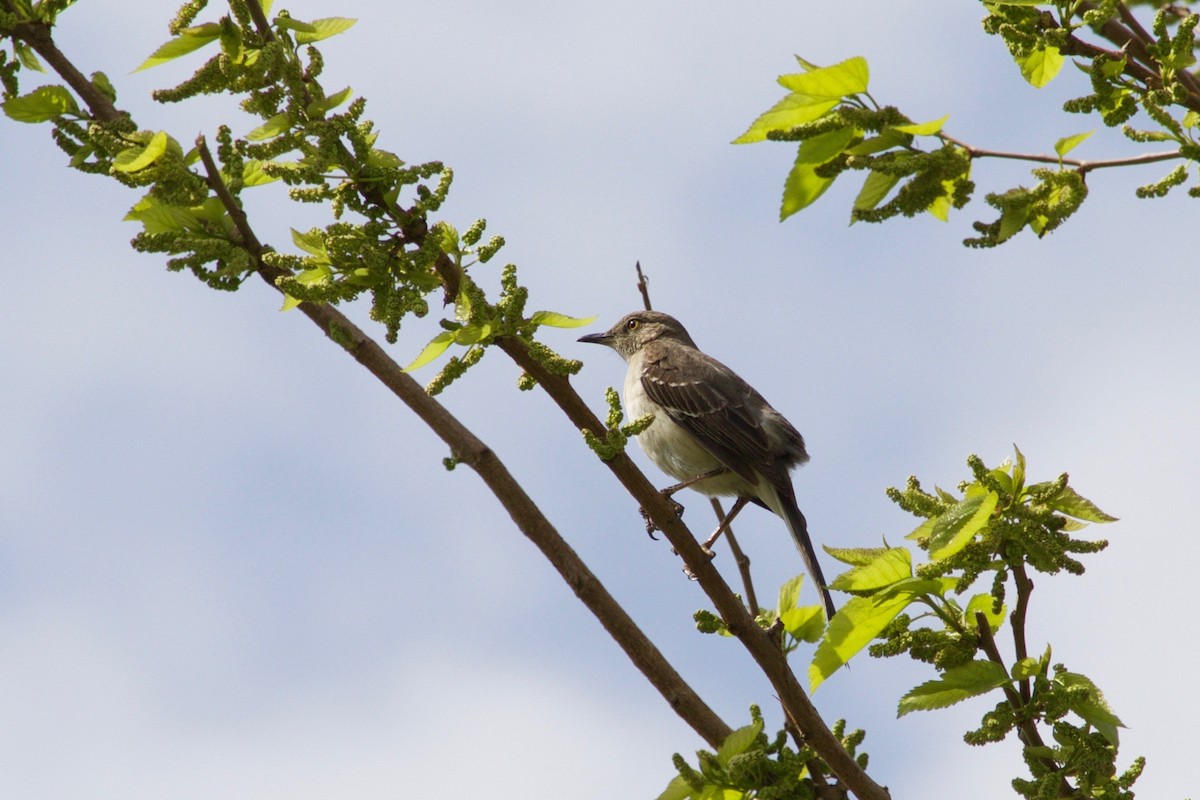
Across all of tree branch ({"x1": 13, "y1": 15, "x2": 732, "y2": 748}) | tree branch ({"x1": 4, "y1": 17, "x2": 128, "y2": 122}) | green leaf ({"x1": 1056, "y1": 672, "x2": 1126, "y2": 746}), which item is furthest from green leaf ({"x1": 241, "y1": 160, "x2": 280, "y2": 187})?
green leaf ({"x1": 1056, "y1": 672, "x2": 1126, "y2": 746})

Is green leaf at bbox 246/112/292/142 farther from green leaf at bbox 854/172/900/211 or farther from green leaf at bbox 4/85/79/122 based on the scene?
green leaf at bbox 854/172/900/211

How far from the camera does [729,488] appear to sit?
9.58 m

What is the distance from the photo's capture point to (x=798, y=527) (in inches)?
353

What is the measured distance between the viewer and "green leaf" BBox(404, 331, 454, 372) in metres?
3.46

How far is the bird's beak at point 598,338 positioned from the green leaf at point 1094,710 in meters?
8.61

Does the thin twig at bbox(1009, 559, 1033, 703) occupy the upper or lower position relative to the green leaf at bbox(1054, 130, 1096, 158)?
lower

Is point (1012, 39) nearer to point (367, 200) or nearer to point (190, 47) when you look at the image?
point (367, 200)

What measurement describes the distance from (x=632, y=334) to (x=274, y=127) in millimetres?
8524

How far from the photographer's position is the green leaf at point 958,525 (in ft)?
9.40

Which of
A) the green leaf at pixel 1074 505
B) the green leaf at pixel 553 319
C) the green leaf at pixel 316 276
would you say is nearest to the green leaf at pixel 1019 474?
the green leaf at pixel 1074 505

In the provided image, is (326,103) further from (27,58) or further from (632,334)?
(632,334)

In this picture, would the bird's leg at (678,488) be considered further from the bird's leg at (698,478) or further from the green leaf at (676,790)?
the green leaf at (676,790)

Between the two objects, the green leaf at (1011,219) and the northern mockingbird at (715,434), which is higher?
the northern mockingbird at (715,434)

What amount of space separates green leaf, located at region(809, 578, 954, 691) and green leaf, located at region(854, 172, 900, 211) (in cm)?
105
